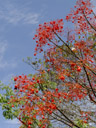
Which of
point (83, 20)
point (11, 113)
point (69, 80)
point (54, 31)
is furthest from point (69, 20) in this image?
point (11, 113)

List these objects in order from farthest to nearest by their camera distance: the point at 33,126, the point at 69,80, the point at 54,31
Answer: the point at 69,80 < the point at 33,126 < the point at 54,31

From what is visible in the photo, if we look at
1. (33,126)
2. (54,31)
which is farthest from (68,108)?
(54,31)

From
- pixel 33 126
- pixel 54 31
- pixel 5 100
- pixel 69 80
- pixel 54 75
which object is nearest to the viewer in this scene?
pixel 54 31

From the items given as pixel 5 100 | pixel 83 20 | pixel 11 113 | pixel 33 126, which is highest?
pixel 83 20

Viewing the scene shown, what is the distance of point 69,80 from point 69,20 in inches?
103

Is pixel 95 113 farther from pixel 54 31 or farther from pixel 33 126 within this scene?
pixel 54 31

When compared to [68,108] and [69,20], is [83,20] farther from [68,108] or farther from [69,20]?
[68,108]

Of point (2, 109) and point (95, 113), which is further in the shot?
point (95, 113)

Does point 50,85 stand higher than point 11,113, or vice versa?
point 50,85

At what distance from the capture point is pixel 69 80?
912 centimetres

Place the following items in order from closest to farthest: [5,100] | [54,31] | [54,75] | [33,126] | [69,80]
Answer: [54,31] < [33,126] < [5,100] < [69,80] < [54,75]

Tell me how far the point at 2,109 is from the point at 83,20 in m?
4.75

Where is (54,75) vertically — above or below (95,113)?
above

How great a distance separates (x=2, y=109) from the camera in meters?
8.06
